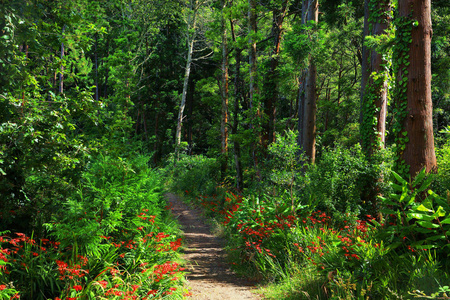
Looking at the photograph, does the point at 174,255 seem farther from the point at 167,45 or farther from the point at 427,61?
the point at 167,45

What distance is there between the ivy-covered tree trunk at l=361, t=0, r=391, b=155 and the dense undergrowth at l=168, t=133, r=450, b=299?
0.60 m

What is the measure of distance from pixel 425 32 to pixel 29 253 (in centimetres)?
642

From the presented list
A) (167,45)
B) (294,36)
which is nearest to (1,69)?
(294,36)

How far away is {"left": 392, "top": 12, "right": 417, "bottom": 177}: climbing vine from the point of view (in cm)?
479

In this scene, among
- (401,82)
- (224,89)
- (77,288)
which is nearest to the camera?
(77,288)

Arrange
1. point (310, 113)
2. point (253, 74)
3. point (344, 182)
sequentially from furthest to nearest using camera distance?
point (253, 74) → point (310, 113) → point (344, 182)

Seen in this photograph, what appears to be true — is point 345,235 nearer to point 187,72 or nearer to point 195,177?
point 195,177

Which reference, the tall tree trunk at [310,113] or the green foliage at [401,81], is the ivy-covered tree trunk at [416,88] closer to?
the green foliage at [401,81]

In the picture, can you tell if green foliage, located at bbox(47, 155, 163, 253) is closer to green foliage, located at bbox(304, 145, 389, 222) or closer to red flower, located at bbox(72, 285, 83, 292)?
red flower, located at bbox(72, 285, 83, 292)

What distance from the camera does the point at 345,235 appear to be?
17.0ft

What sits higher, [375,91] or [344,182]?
[375,91]

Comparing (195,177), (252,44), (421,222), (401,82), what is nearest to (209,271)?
(421,222)

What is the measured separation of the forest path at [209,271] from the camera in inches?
193

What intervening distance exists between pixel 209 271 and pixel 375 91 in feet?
18.8
